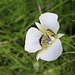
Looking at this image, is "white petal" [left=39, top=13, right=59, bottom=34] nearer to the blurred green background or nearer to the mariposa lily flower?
the mariposa lily flower

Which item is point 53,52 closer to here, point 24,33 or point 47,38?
point 47,38

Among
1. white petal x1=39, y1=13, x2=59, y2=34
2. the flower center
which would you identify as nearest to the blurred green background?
the flower center

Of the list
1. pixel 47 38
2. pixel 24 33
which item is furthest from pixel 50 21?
pixel 24 33

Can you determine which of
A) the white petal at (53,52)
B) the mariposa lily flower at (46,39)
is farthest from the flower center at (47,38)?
the white petal at (53,52)

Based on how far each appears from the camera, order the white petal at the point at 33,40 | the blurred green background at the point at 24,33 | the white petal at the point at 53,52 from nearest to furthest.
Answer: the white petal at the point at 53,52 < the white petal at the point at 33,40 < the blurred green background at the point at 24,33

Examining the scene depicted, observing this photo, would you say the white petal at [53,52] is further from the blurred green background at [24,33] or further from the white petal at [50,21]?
the blurred green background at [24,33]

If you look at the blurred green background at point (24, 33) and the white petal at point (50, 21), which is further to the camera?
the blurred green background at point (24, 33)
